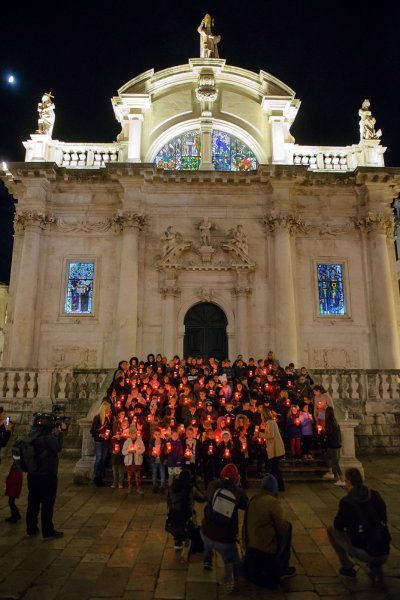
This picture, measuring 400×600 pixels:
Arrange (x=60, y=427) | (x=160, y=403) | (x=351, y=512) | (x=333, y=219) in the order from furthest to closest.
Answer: (x=333, y=219) < (x=160, y=403) < (x=60, y=427) < (x=351, y=512)

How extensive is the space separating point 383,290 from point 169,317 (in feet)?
33.1

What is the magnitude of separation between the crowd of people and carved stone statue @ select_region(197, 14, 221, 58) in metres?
18.3

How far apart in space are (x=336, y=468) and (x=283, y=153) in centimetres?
1651

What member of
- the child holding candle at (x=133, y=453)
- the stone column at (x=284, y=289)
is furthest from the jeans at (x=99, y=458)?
the stone column at (x=284, y=289)

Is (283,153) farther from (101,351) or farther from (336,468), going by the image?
(336,468)

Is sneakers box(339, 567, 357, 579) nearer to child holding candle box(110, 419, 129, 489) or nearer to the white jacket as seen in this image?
the white jacket

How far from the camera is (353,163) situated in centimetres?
2294

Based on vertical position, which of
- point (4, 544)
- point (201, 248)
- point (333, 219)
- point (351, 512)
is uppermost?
point (333, 219)

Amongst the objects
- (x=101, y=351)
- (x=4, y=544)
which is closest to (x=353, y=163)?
Answer: (x=101, y=351)

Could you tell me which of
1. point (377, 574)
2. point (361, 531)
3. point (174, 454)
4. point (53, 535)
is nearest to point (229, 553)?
point (361, 531)

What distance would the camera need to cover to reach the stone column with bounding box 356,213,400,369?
65.4 feet

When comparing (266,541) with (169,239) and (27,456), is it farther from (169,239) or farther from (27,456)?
(169,239)

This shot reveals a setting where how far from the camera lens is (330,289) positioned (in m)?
21.5

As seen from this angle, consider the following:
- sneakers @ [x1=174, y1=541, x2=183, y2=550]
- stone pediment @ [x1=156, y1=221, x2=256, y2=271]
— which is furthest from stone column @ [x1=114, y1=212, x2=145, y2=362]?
sneakers @ [x1=174, y1=541, x2=183, y2=550]
